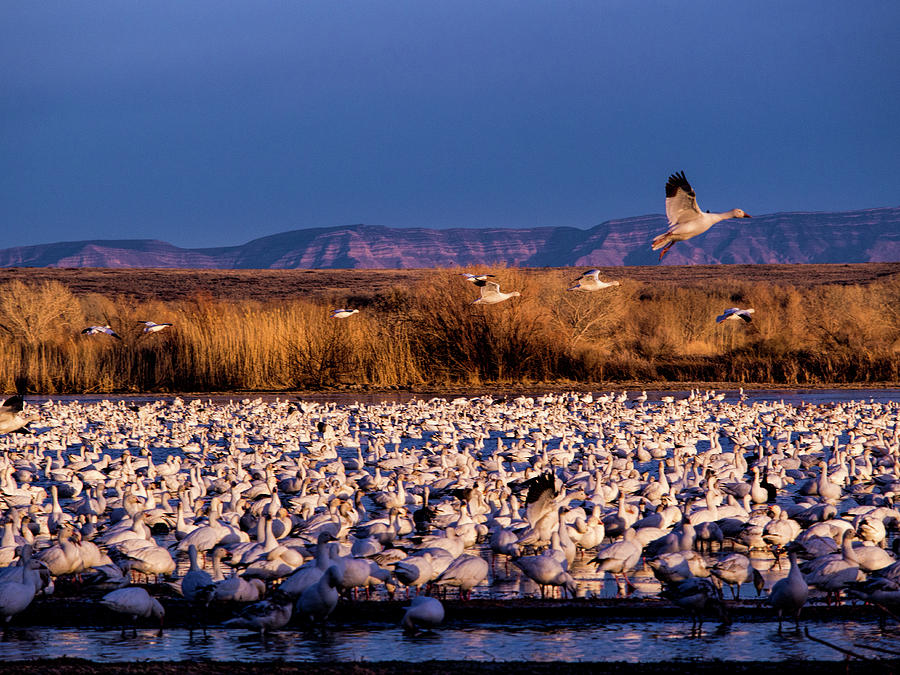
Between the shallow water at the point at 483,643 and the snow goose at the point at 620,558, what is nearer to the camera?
the shallow water at the point at 483,643

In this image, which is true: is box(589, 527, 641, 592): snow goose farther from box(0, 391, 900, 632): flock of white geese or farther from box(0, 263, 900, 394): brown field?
box(0, 263, 900, 394): brown field

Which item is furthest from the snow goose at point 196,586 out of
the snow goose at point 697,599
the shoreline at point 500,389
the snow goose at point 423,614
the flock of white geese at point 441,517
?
the shoreline at point 500,389

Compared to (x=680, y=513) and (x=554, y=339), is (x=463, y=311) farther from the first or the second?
(x=680, y=513)

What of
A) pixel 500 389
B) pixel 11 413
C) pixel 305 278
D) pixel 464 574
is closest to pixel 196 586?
pixel 464 574

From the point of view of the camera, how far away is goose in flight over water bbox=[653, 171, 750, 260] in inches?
486

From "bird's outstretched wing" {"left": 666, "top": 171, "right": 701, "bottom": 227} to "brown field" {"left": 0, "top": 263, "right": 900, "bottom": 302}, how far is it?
7039 centimetres

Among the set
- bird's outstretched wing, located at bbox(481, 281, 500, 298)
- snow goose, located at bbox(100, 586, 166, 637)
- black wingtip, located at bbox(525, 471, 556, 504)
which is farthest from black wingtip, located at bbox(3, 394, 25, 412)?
bird's outstretched wing, located at bbox(481, 281, 500, 298)

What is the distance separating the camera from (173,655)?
25.9 feet

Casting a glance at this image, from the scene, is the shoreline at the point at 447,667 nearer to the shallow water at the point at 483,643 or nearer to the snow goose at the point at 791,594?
the shallow water at the point at 483,643

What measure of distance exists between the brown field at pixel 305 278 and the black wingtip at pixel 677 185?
70.4m

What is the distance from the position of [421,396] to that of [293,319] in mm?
4282

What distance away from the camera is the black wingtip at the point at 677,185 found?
12.3 m

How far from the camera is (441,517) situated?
12016 millimetres

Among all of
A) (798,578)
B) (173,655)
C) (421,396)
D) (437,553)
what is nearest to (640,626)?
(798,578)
